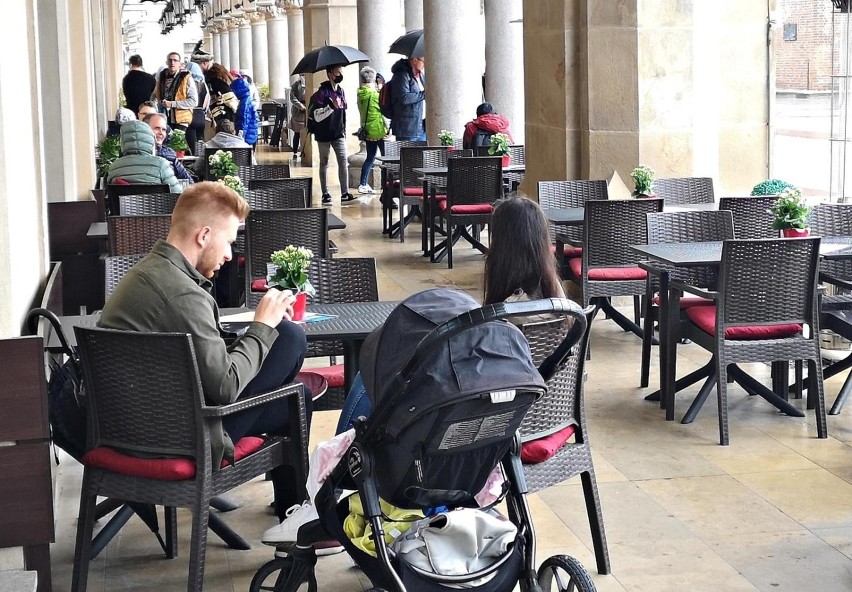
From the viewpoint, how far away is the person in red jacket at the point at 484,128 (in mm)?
11672

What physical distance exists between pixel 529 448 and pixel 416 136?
11948mm

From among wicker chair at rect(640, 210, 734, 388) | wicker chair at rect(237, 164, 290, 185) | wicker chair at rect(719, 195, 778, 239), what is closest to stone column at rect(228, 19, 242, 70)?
wicker chair at rect(237, 164, 290, 185)

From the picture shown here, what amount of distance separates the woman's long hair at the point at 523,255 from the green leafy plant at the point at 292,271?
2.49 ft

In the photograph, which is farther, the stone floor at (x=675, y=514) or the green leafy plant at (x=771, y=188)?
the green leafy plant at (x=771, y=188)

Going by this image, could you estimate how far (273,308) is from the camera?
146 inches

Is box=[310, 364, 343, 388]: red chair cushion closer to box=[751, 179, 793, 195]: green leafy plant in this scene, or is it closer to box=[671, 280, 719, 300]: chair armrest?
box=[671, 280, 719, 300]: chair armrest

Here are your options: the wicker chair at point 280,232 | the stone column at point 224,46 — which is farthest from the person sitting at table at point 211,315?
the stone column at point 224,46

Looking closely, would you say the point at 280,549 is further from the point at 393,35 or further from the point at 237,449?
the point at 393,35

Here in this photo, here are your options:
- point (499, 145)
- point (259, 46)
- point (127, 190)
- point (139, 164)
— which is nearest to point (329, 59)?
point (499, 145)

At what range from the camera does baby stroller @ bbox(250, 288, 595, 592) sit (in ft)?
9.34

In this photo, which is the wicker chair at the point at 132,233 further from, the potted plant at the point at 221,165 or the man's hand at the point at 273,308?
the potted plant at the point at 221,165

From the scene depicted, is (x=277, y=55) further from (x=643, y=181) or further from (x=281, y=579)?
(x=281, y=579)

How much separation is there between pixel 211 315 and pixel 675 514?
187 centimetres

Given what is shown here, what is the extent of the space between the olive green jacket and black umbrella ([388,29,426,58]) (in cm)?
1155
